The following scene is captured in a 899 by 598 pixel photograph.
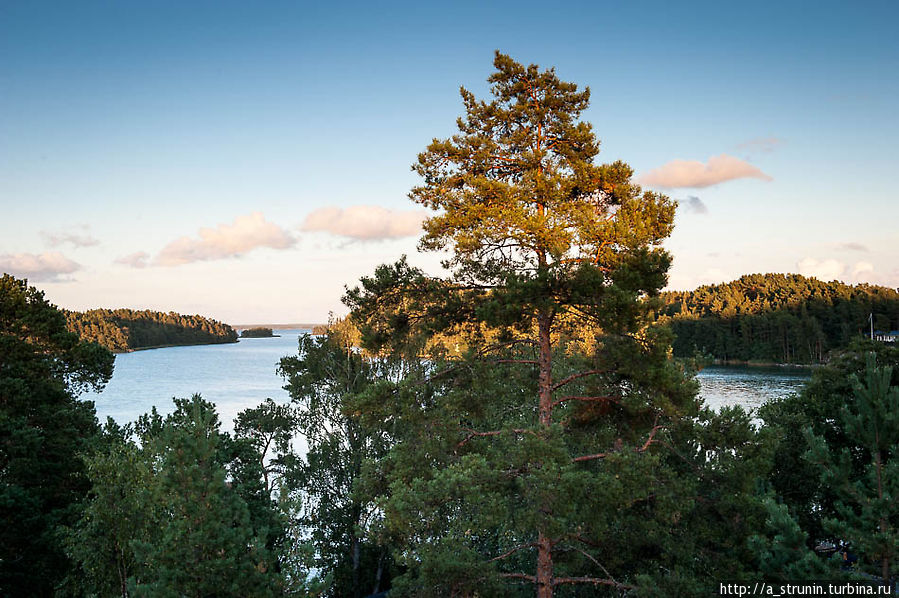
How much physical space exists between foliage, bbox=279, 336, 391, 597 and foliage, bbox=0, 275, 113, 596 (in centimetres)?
660

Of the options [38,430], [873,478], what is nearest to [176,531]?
[38,430]

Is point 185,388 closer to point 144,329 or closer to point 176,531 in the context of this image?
point 176,531

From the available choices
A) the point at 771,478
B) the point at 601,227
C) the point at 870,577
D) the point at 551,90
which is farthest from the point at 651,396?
the point at 771,478

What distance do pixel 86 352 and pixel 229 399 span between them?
30374mm

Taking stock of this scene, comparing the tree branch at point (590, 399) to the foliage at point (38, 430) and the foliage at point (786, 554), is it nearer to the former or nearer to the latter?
the foliage at point (786, 554)

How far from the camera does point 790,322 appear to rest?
91.6 meters

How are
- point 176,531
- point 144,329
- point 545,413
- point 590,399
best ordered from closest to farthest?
point 176,531 < point 545,413 < point 590,399 < point 144,329

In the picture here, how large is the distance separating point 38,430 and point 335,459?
899cm

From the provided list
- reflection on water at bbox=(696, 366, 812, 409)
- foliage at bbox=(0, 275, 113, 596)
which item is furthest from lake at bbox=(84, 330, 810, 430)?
foliage at bbox=(0, 275, 113, 596)

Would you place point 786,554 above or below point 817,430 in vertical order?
below

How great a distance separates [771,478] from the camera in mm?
14031

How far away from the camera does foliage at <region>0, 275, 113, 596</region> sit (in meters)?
14.4

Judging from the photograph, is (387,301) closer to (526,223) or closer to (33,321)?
(526,223)

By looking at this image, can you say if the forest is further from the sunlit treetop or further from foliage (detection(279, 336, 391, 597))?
foliage (detection(279, 336, 391, 597))
